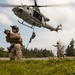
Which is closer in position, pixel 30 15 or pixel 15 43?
pixel 15 43

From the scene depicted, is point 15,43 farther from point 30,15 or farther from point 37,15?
Result: point 37,15

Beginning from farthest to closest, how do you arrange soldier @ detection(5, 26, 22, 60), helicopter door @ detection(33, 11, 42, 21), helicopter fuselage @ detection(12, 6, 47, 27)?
1. helicopter door @ detection(33, 11, 42, 21)
2. helicopter fuselage @ detection(12, 6, 47, 27)
3. soldier @ detection(5, 26, 22, 60)

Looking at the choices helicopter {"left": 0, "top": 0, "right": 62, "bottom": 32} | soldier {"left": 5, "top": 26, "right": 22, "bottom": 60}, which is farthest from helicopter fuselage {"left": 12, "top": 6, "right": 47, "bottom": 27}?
soldier {"left": 5, "top": 26, "right": 22, "bottom": 60}

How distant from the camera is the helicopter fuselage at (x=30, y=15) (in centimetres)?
4669

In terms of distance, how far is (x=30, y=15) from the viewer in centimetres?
4716

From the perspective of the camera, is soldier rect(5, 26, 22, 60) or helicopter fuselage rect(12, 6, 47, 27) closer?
soldier rect(5, 26, 22, 60)

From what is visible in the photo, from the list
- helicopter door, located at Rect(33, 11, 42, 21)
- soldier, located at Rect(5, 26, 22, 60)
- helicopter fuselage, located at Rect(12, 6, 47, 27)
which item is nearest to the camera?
soldier, located at Rect(5, 26, 22, 60)

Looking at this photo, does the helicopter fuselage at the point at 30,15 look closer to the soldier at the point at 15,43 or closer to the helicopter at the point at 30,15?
the helicopter at the point at 30,15

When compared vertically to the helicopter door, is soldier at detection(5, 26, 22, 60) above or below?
below

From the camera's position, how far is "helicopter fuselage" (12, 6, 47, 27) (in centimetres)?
4669

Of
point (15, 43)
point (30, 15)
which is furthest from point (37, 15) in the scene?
point (15, 43)

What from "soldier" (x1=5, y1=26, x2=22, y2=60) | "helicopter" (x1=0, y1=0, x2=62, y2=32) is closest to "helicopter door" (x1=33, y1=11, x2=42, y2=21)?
"helicopter" (x1=0, y1=0, x2=62, y2=32)

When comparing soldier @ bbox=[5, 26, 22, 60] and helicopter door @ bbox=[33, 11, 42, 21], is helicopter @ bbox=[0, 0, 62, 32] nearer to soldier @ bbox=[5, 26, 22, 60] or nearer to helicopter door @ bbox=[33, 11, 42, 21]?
helicopter door @ bbox=[33, 11, 42, 21]

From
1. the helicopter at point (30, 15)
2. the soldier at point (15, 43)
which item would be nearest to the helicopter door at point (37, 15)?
the helicopter at point (30, 15)
